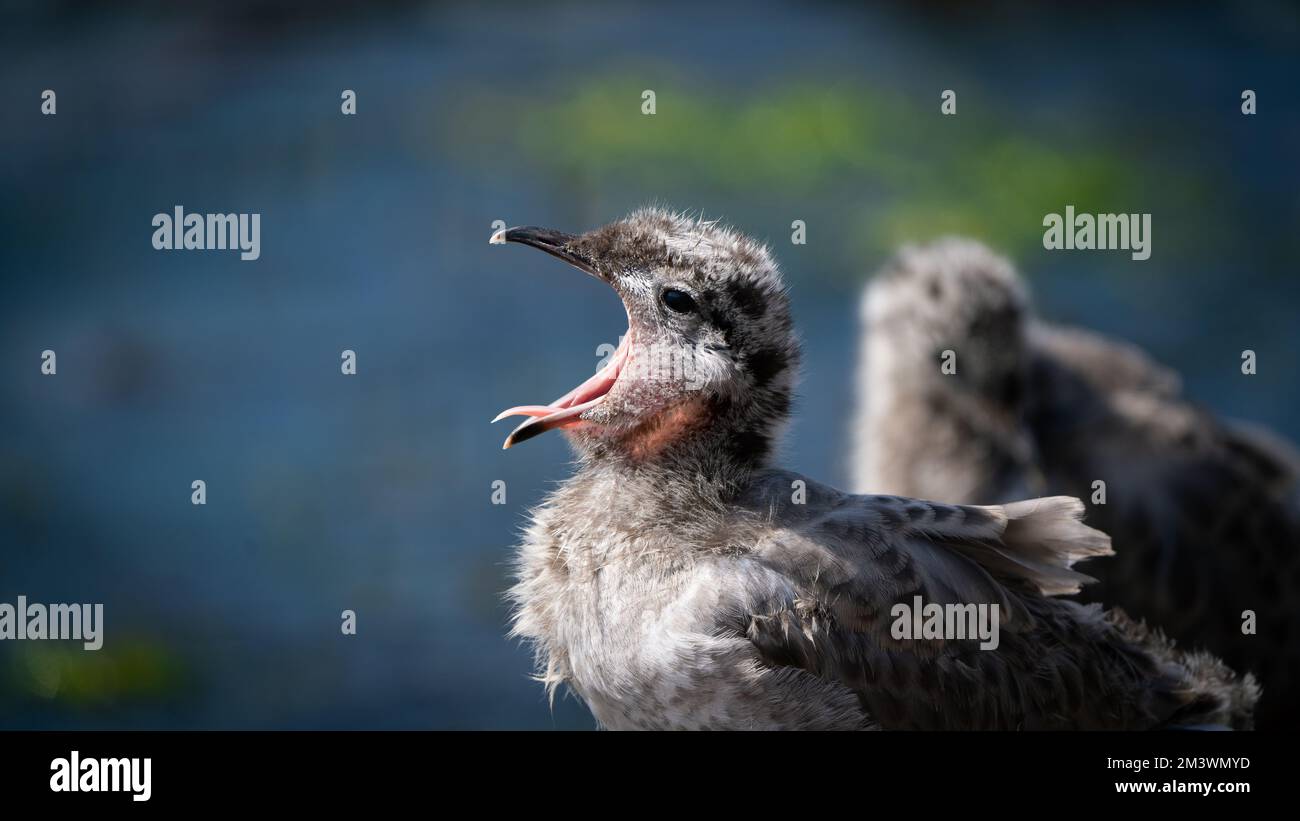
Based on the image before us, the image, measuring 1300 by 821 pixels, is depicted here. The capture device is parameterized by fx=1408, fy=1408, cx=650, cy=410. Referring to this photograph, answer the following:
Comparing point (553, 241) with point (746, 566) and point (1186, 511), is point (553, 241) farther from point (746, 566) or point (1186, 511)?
point (1186, 511)

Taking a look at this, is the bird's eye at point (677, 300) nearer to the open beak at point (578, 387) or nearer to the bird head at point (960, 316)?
the open beak at point (578, 387)

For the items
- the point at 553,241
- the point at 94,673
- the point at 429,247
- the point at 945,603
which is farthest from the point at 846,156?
the point at 945,603

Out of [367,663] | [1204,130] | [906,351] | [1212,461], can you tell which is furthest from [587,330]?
[1204,130]

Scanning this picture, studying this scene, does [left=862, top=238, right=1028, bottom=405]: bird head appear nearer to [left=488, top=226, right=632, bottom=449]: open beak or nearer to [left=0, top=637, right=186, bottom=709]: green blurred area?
[left=488, top=226, right=632, bottom=449]: open beak

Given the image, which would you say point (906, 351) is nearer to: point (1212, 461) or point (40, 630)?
point (1212, 461)

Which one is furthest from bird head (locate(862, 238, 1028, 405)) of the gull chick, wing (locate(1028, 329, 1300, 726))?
the gull chick

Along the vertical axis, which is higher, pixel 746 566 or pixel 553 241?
pixel 553 241
